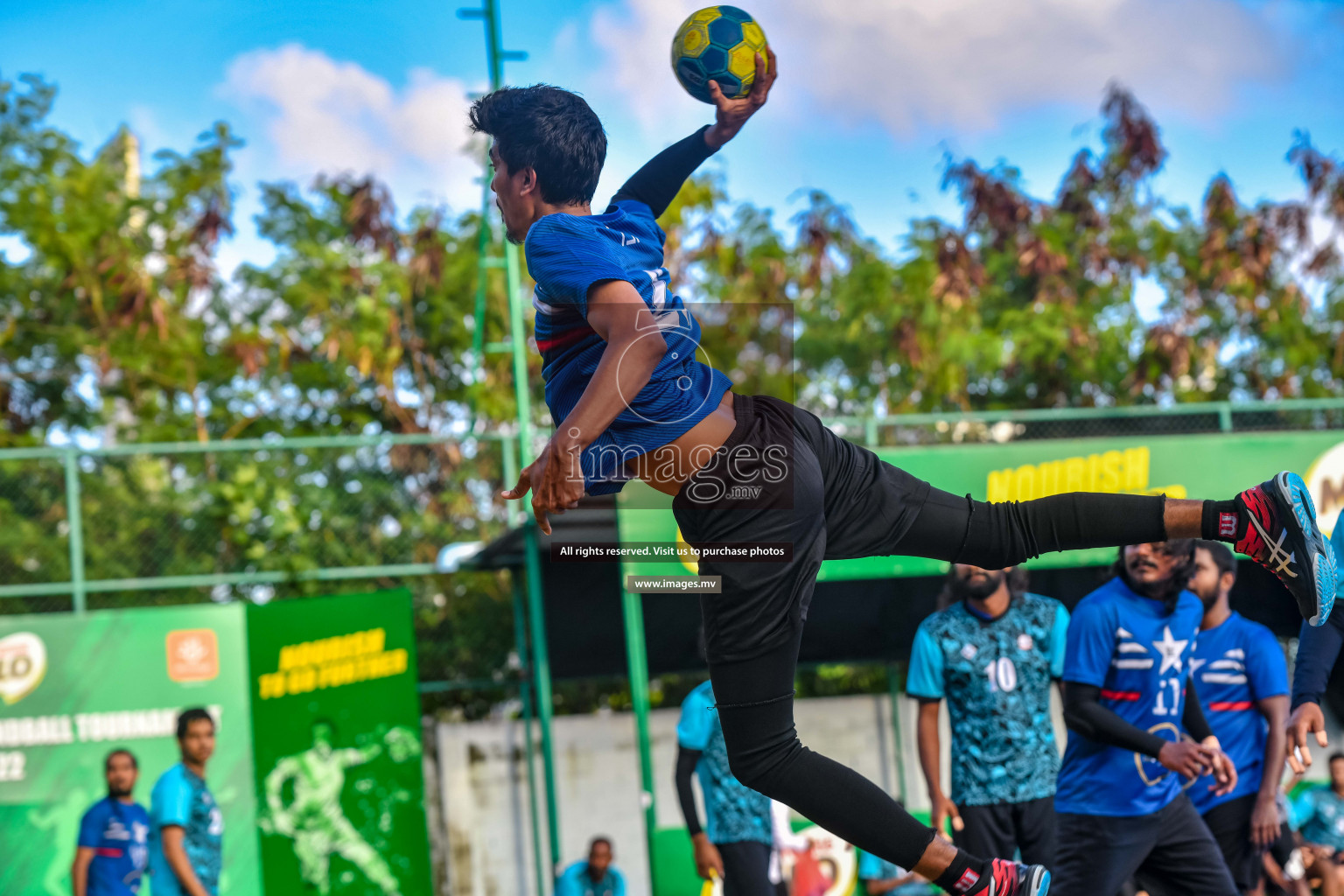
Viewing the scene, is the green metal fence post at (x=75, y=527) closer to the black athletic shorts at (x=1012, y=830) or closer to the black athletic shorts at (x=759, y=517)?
the black athletic shorts at (x=1012, y=830)

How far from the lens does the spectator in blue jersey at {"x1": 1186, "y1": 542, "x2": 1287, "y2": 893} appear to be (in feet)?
17.2

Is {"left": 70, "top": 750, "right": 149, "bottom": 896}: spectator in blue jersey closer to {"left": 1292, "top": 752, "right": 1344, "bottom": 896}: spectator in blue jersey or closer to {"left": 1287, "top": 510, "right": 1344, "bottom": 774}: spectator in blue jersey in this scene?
{"left": 1287, "top": 510, "right": 1344, "bottom": 774}: spectator in blue jersey

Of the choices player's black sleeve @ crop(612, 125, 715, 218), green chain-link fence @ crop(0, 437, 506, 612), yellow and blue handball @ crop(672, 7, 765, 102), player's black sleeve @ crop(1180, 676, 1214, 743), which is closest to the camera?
player's black sleeve @ crop(612, 125, 715, 218)

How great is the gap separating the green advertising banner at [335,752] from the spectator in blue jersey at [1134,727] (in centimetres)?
635

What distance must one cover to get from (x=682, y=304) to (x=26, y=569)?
9.48 m

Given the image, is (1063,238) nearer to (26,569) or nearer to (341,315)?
(341,315)

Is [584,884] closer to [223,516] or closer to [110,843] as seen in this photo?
[110,843]

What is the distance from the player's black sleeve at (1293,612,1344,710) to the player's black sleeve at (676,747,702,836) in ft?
9.89

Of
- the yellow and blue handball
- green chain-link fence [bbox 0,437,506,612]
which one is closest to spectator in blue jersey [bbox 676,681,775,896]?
the yellow and blue handball

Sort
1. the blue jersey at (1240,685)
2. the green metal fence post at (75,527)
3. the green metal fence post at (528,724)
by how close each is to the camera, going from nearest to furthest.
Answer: the blue jersey at (1240,685)
the green metal fence post at (75,527)
the green metal fence post at (528,724)

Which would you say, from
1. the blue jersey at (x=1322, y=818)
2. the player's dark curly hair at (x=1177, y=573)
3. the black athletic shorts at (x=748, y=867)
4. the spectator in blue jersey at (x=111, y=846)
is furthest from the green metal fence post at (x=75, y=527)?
the blue jersey at (x=1322, y=818)

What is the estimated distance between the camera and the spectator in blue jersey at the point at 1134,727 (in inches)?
173

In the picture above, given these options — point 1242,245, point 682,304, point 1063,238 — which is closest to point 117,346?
point 1063,238

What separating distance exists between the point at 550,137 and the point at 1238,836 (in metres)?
4.39
